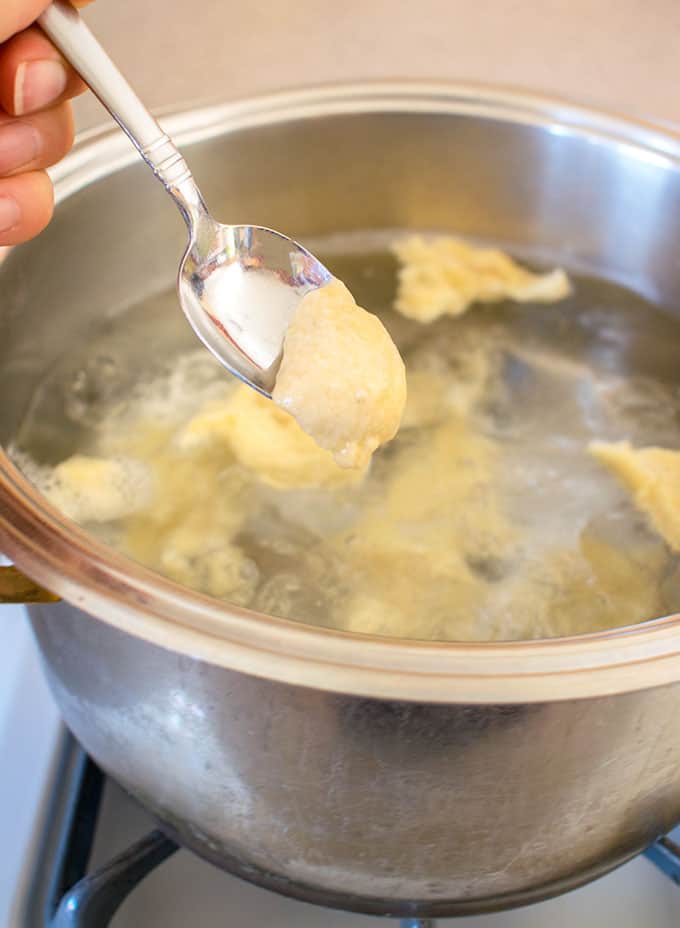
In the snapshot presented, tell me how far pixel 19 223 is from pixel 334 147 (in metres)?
0.43

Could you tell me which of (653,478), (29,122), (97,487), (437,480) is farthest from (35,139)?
(653,478)

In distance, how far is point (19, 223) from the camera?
623 millimetres

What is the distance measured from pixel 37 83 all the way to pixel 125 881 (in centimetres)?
51

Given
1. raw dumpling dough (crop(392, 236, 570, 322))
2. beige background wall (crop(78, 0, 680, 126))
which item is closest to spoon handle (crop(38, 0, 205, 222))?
raw dumpling dough (crop(392, 236, 570, 322))

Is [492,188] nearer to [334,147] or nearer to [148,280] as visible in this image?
[334,147]

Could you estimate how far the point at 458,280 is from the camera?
988 millimetres

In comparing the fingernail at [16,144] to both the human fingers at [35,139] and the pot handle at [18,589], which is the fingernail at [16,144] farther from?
the pot handle at [18,589]

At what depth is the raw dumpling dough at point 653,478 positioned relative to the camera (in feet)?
2.40

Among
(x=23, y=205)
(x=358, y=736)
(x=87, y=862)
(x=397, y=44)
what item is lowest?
(x=397, y=44)

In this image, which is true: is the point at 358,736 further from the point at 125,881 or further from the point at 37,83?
the point at 37,83

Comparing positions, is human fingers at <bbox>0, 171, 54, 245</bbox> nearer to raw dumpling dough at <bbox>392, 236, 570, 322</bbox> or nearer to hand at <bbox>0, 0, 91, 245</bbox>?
hand at <bbox>0, 0, 91, 245</bbox>

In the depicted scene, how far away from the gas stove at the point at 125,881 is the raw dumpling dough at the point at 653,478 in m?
0.24

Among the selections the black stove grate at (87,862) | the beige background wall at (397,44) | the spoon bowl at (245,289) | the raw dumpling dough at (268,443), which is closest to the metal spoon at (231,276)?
the spoon bowl at (245,289)

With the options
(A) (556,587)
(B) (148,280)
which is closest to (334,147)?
(B) (148,280)
